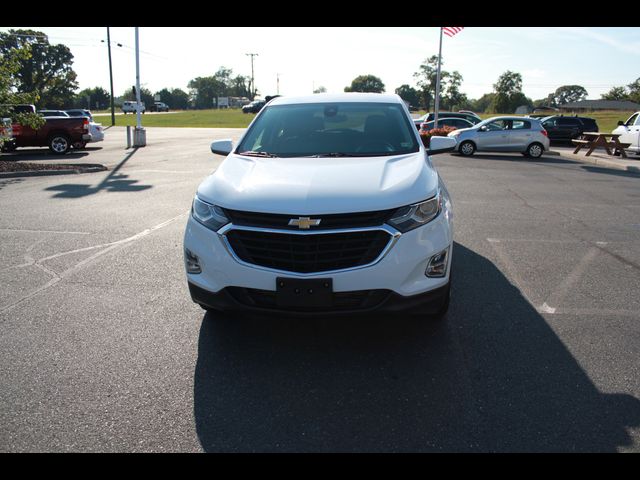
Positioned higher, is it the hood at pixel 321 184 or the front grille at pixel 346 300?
the hood at pixel 321 184

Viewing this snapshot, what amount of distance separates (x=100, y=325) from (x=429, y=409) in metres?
2.63

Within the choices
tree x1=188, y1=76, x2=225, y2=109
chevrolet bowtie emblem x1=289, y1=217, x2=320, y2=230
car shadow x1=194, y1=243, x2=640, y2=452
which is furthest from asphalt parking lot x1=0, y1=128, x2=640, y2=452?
tree x1=188, y1=76, x2=225, y2=109

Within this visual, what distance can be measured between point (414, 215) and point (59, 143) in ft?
64.0

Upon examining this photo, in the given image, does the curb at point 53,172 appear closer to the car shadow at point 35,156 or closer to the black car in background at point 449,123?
the car shadow at point 35,156

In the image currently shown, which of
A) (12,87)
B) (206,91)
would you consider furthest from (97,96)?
(12,87)

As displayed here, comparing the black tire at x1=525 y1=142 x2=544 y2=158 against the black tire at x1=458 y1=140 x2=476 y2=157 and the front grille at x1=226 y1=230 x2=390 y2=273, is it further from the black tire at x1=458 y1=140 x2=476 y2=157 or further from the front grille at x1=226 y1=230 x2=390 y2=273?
the front grille at x1=226 y1=230 x2=390 y2=273

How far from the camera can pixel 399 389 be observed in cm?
313

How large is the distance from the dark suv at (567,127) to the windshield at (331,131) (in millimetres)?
27379

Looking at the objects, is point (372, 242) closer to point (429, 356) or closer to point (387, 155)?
point (429, 356)

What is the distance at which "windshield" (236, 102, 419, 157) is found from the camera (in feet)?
14.9

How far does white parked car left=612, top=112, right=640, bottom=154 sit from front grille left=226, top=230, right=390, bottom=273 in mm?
20078

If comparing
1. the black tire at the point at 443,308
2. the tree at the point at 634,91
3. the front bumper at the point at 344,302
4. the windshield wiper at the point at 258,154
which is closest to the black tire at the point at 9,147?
the windshield wiper at the point at 258,154

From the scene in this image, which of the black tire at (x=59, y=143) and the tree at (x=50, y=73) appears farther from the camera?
the tree at (x=50, y=73)

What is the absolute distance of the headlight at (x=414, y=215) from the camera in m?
3.30
